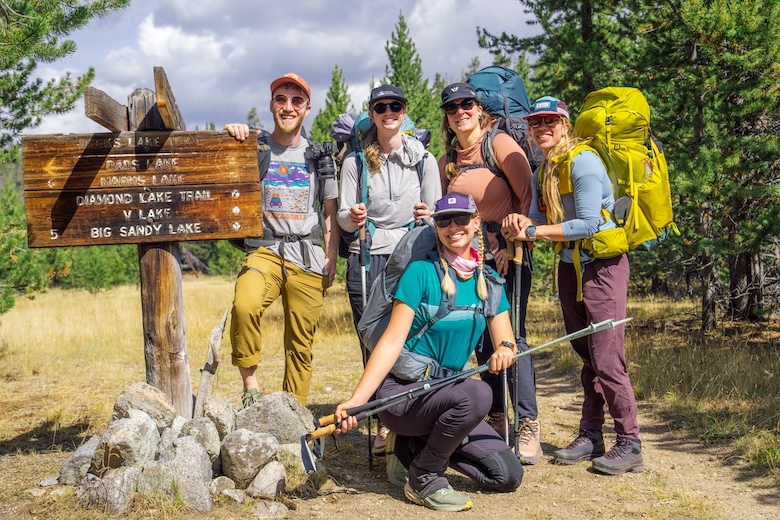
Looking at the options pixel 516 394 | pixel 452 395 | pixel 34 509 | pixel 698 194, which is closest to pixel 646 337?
pixel 698 194

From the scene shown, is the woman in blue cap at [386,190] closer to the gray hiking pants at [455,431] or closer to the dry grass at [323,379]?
the gray hiking pants at [455,431]

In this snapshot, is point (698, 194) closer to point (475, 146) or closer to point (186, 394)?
point (475, 146)

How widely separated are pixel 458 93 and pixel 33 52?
186 inches

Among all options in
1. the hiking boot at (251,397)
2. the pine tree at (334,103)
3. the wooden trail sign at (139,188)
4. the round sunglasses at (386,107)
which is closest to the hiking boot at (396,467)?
the hiking boot at (251,397)

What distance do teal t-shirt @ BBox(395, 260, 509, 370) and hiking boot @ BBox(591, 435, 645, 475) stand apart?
1.15 meters

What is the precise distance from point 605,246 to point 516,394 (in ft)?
3.52

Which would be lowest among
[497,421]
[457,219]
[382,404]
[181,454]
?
[497,421]

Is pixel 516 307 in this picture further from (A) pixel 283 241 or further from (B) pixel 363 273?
(A) pixel 283 241

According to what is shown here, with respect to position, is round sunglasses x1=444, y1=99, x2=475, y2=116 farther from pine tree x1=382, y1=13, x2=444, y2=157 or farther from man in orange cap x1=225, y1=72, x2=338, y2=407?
pine tree x1=382, y1=13, x2=444, y2=157

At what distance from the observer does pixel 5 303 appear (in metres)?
8.16

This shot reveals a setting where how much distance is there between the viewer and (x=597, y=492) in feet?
13.4

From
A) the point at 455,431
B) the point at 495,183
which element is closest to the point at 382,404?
the point at 455,431

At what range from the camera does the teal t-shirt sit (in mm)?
3828

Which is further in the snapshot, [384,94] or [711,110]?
[711,110]
